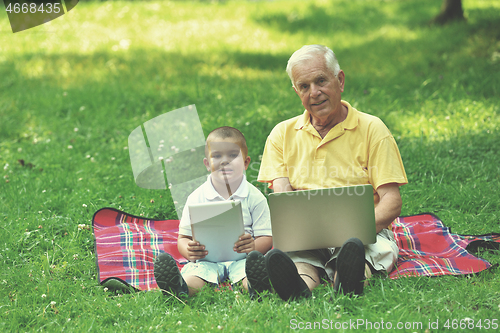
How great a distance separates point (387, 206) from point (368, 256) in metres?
0.32

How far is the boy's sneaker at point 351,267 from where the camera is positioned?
259 centimetres

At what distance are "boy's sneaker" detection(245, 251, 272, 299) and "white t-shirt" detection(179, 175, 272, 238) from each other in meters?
0.49

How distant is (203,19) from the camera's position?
1123 centimetres

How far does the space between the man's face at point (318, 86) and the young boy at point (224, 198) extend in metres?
0.52

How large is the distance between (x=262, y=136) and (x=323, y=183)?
232 centimetres

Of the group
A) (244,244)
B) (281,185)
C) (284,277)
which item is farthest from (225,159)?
(284,277)

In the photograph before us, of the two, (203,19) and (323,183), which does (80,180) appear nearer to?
(323,183)

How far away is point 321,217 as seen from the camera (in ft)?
8.99

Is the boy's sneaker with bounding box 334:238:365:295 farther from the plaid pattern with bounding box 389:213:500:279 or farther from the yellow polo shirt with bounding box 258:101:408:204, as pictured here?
the yellow polo shirt with bounding box 258:101:408:204

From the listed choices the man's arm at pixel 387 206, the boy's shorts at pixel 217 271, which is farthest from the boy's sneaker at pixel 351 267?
the boy's shorts at pixel 217 271

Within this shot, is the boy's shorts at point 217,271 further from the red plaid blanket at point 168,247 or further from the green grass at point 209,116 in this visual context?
the red plaid blanket at point 168,247

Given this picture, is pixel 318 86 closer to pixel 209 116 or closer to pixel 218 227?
pixel 218 227

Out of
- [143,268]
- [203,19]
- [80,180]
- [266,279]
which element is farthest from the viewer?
[203,19]

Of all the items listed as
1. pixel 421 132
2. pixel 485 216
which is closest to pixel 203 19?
pixel 421 132
